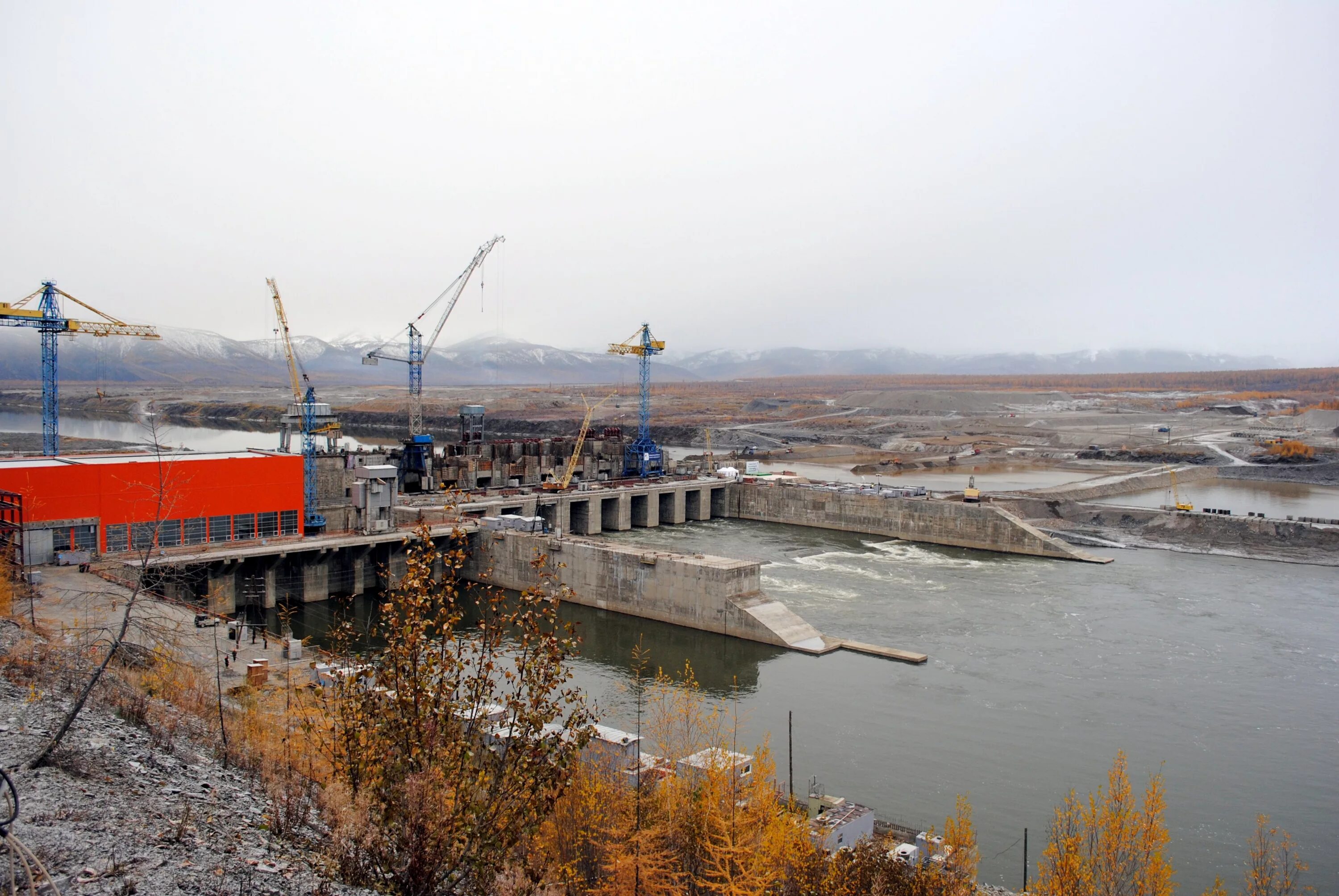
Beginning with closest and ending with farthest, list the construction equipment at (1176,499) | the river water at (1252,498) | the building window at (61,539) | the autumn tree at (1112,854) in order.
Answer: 1. the autumn tree at (1112,854)
2. the building window at (61,539)
3. the construction equipment at (1176,499)
4. the river water at (1252,498)

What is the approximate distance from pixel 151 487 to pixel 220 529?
663 centimetres

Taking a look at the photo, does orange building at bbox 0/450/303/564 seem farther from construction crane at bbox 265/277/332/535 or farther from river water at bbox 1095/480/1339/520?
river water at bbox 1095/480/1339/520

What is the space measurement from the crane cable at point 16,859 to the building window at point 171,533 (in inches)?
1067

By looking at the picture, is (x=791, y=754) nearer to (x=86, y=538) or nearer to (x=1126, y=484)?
(x=86, y=538)

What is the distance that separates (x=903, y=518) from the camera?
180 feet

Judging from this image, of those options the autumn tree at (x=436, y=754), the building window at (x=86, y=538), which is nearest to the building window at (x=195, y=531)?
the building window at (x=86, y=538)

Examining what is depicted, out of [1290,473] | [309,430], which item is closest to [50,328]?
[309,430]

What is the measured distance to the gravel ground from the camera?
28.6 ft

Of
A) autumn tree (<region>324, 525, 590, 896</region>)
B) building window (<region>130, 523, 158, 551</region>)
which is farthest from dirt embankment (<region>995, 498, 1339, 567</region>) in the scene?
autumn tree (<region>324, 525, 590, 896</region>)

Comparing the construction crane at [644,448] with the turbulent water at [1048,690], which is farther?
the construction crane at [644,448]

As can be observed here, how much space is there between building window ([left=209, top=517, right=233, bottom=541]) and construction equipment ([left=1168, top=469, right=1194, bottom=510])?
50987 millimetres

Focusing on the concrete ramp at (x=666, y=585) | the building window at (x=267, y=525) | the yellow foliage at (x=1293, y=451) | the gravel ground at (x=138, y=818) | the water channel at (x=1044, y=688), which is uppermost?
the yellow foliage at (x=1293, y=451)

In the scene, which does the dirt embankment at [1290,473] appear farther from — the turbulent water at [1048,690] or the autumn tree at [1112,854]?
the autumn tree at [1112,854]

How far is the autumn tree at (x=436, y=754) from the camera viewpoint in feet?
26.4
